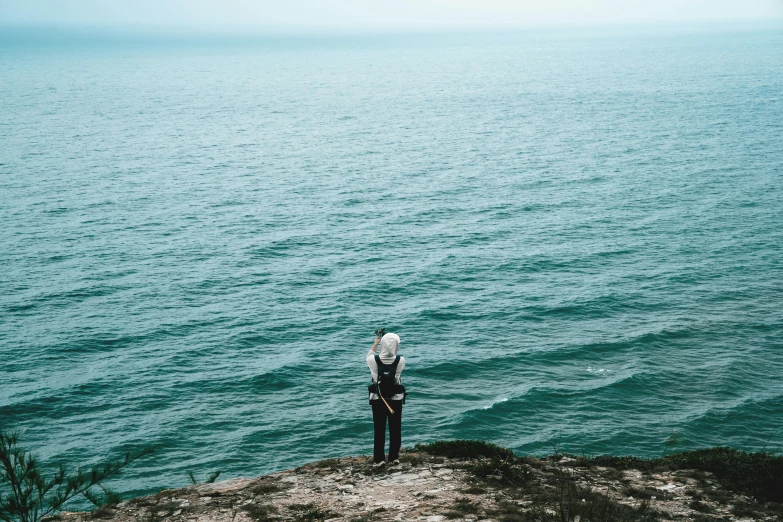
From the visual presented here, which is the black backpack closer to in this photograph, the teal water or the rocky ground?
the rocky ground

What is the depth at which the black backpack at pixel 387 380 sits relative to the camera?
1764 centimetres

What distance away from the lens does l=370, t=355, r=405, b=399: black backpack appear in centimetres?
1764

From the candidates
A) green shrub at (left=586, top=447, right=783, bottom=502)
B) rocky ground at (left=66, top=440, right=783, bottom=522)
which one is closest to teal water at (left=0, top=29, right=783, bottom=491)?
green shrub at (left=586, top=447, right=783, bottom=502)

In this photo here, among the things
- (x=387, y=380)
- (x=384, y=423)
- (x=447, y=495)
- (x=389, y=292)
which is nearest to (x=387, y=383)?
(x=387, y=380)

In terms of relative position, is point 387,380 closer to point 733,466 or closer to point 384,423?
point 384,423

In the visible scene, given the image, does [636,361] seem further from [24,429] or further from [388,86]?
[388,86]

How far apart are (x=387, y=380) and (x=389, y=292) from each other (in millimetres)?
44173

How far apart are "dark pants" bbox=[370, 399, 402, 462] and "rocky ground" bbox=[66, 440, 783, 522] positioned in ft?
1.31

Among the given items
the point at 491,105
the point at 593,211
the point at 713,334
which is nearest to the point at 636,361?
the point at 713,334

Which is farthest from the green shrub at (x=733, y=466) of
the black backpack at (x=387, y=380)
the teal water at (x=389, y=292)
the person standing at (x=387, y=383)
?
the teal water at (x=389, y=292)

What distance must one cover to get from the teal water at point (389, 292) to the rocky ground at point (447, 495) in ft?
72.1

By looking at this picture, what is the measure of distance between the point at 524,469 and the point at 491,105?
140933 mm

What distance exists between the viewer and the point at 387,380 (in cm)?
1777

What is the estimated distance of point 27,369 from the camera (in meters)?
51.6
